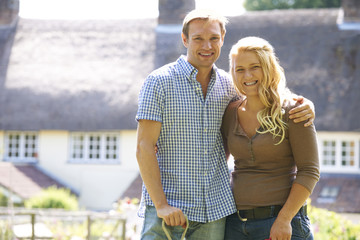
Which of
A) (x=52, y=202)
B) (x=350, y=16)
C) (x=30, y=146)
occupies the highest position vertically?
(x=350, y=16)

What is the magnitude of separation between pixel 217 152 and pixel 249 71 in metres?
0.51

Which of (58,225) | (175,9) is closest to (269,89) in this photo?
(58,225)

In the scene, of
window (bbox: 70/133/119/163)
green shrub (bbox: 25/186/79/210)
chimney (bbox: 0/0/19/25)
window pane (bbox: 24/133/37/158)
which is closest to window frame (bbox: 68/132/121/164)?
window (bbox: 70/133/119/163)

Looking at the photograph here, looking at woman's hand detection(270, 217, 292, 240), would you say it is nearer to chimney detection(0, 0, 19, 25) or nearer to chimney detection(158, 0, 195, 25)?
chimney detection(158, 0, 195, 25)

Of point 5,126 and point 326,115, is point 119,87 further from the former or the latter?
point 326,115

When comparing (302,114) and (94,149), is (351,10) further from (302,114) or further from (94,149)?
(302,114)

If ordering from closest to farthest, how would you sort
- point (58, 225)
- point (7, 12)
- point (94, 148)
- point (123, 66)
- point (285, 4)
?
point (58, 225) → point (94, 148) → point (123, 66) → point (7, 12) → point (285, 4)

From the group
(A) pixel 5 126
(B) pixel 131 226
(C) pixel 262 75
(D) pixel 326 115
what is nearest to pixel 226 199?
(C) pixel 262 75

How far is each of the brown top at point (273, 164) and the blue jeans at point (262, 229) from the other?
0.09 m

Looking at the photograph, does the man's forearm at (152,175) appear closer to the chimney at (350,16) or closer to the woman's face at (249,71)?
the woman's face at (249,71)

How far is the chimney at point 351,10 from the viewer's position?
17092mm

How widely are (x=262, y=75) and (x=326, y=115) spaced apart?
1322 cm

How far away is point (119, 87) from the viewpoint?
56.4 ft

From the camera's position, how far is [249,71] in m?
3.14
